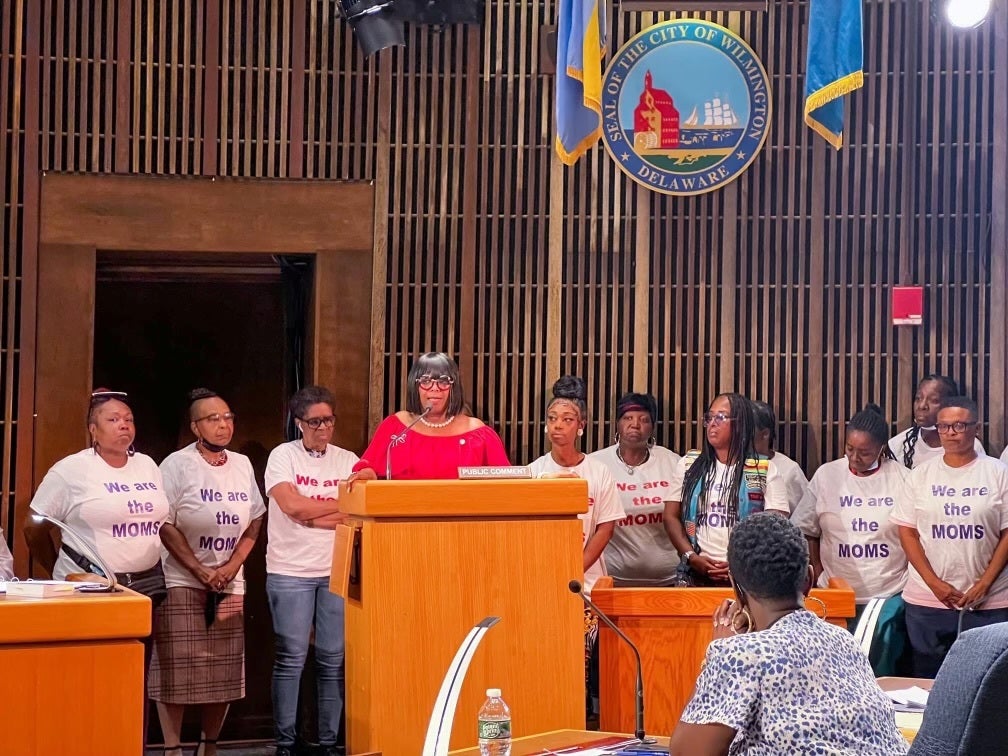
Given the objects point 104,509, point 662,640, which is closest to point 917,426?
point 662,640

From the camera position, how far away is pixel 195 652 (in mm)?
5605

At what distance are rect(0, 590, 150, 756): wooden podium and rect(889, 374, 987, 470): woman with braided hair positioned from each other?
396 centimetres

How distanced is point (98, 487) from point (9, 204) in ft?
6.07

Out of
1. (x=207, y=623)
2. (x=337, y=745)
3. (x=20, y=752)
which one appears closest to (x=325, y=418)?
(x=207, y=623)

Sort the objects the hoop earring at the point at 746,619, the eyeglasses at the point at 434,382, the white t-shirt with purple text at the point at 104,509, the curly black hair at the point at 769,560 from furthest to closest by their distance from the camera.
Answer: the white t-shirt with purple text at the point at 104,509
the eyeglasses at the point at 434,382
the hoop earring at the point at 746,619
the curly black hair at the point at 769,560

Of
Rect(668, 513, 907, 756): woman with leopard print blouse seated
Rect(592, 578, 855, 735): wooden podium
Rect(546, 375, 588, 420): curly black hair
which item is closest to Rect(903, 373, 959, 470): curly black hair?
Rect(546, 375, 588, 420): curly black hair

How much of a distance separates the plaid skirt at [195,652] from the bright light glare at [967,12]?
172 inches

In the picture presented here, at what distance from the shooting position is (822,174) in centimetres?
695

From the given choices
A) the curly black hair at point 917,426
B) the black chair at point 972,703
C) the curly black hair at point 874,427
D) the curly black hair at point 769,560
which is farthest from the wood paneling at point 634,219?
the black chair at point 972,703

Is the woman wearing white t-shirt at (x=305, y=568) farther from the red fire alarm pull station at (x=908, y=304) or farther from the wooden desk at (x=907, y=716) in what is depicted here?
the red fire alarm pull station at (x=908, y=304)

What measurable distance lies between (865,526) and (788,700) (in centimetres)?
361

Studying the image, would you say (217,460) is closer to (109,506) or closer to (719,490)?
(109,506)

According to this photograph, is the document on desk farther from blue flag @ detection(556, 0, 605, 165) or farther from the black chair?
blue flag @ detection(556, 0, 605, 165)

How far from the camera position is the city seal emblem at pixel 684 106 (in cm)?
691
